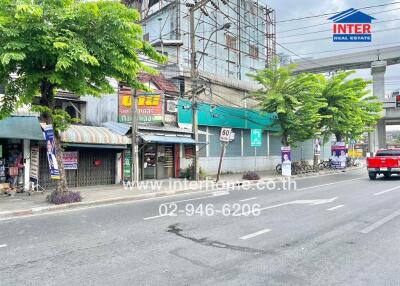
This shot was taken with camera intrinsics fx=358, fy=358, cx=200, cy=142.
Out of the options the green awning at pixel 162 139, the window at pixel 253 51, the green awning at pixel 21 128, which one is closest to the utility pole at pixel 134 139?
the green awning at pixel 162 139

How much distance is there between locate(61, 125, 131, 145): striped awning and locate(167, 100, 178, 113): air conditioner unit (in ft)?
16.8

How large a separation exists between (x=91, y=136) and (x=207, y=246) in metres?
11.0

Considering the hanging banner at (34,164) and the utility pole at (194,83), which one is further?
the utility pole at (194,83)

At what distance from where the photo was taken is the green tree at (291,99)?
81.0 ft

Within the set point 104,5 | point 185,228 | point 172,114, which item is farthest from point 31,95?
point 172,114

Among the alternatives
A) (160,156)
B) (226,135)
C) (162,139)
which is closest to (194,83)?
(226,135)

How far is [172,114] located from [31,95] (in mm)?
11668

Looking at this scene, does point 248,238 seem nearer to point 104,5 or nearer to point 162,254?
point 162,254

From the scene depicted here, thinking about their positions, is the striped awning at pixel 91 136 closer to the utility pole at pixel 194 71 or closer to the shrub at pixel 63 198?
the shrub at pixel 63 198

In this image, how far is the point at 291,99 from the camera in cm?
2420

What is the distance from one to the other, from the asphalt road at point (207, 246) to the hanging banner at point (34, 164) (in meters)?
5.00

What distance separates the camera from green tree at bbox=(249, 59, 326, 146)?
24688 mm

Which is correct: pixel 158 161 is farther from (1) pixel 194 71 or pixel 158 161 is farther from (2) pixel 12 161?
(2) pixel 12 161

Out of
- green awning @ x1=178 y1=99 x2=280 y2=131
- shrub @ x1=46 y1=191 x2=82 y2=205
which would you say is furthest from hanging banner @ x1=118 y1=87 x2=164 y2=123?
shrub @ x1=46 y1=191 x2=82 y2=205
